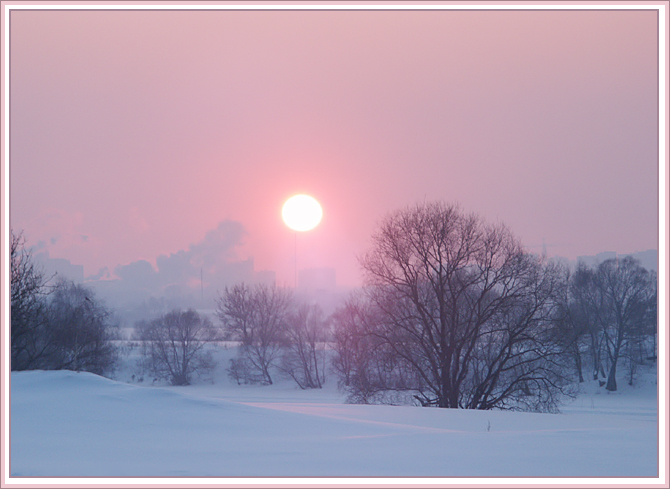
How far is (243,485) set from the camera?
189 inches

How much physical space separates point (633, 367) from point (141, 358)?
122ft

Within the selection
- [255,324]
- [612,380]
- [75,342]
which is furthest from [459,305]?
[255,324]

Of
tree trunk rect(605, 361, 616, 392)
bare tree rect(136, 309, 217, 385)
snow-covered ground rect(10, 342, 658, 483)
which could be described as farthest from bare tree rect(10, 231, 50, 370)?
tree trunk rect(605, 361, 616, 392)

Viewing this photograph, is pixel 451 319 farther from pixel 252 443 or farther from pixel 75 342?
pixel 75 342

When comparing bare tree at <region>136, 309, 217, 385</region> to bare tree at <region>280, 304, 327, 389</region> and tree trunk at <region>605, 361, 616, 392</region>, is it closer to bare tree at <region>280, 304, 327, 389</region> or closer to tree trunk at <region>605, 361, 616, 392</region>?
bare tree at <region>280, 304, 327, 389</region>

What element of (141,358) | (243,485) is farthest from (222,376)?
(243,485)

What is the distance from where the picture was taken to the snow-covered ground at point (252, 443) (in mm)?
5152

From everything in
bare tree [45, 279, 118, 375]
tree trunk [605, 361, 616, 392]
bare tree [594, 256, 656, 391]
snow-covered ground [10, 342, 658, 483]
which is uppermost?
bare tree [594, 256, 656, 391]

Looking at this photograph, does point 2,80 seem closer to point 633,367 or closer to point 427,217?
point 427,217

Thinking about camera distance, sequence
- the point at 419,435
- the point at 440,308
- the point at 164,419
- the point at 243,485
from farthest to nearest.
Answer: the point at 440,308, the point at 164,419, the point at 419,435, the point at 243,485

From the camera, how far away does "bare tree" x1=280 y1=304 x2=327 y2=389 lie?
42.0 metres

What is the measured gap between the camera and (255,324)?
50.1 m

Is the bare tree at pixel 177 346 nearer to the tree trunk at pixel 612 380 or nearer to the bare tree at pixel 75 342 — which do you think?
the bare tree at pixel 75 342

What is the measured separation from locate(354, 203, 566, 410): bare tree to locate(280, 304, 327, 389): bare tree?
22.6 metres
